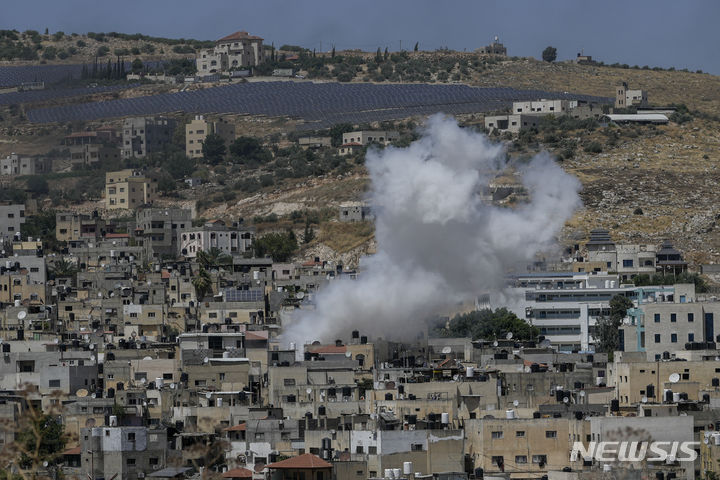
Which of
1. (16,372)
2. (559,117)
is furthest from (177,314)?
(559,117)

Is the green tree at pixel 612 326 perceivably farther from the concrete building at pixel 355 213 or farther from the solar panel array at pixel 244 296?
the concrete building at pixel 355 213

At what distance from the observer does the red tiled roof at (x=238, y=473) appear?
57.3 meters

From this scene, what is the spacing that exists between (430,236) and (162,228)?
48.6 metres

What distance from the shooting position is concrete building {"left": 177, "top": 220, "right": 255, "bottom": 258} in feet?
479

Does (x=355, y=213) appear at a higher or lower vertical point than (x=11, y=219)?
lower

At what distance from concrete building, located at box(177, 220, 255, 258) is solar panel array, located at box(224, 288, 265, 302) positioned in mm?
31381

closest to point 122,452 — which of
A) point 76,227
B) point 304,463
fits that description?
point 304,463

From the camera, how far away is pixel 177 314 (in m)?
110

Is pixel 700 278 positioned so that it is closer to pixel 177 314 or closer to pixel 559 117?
pixel 177 314

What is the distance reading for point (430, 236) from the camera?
106 meters

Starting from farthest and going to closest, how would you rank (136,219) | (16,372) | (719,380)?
(136,219) → (16,372) → (719,380)

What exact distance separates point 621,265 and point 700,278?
6.04 metres

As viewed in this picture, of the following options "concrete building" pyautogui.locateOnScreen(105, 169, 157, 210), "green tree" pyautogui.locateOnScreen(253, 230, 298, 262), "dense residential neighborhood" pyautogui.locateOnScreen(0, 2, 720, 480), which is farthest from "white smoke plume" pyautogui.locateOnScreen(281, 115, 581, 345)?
"concrete building" pyautogui.locateOnScreen(105, 169, 157, 210)

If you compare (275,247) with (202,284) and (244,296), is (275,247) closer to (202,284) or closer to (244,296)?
(202,284)
